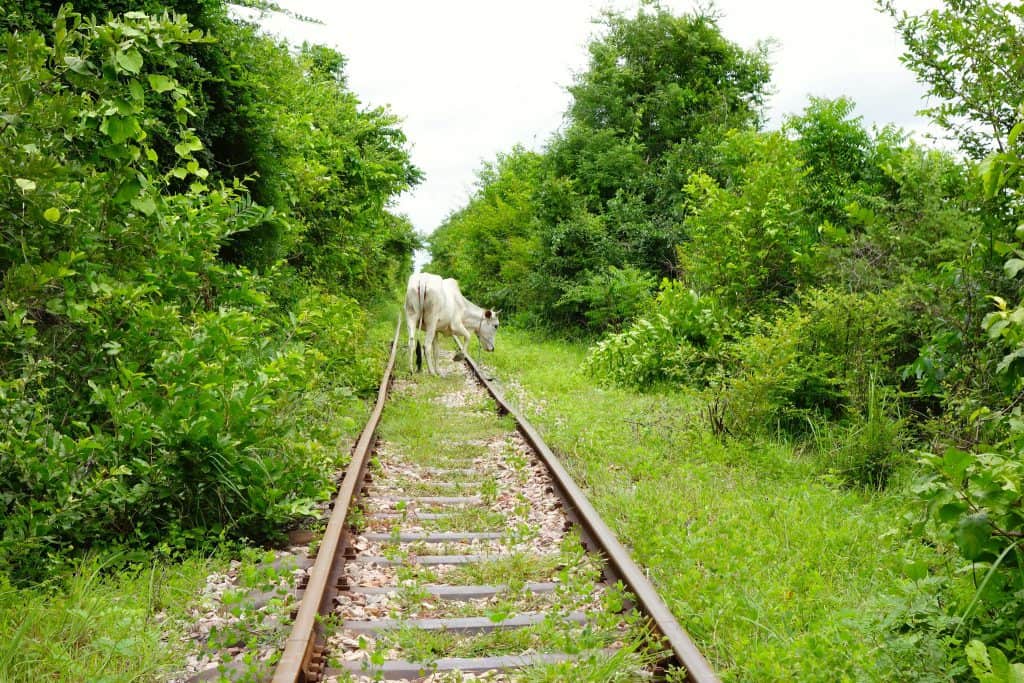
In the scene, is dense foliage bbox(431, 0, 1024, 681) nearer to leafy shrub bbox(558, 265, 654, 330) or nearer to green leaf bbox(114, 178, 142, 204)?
leafy shrub bbox(558, 265, 654, 330)

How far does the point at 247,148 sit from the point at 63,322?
534cm

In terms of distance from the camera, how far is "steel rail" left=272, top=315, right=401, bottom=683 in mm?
3328

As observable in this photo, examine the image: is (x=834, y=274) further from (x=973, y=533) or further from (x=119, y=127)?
Result: (x=119, y=127)

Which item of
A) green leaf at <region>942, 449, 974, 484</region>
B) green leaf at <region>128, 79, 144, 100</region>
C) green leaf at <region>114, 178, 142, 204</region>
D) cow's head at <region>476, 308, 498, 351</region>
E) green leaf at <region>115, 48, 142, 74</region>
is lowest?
green leaf at <region>942, 449, 974, 484</region>

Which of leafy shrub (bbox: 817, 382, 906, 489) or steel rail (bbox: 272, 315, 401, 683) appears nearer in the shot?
steel rail (bbox: 272, 315, 401, 683)

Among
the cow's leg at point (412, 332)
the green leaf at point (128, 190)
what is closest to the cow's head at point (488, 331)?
the cow's leg at point (412, 332)

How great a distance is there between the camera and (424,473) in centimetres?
718

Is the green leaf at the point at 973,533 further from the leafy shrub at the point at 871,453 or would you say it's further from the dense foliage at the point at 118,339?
the dense foliage at the point at 118,339

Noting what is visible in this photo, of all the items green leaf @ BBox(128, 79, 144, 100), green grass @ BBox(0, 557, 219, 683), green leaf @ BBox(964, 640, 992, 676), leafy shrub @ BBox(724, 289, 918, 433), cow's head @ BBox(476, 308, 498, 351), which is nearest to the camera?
green leaf @ BBox(964, 640, 992, 676)

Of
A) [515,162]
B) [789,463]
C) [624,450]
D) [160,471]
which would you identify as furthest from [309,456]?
[515,162]

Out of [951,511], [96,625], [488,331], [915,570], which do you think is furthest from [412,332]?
[951,511]

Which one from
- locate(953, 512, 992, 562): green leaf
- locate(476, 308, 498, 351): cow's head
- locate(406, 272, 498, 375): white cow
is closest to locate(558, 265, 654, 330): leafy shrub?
locate(476, 308, 498, 351): cow's head

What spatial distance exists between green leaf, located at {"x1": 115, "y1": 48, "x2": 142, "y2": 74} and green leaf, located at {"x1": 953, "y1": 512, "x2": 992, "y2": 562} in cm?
446

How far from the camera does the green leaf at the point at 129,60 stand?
3.88m
